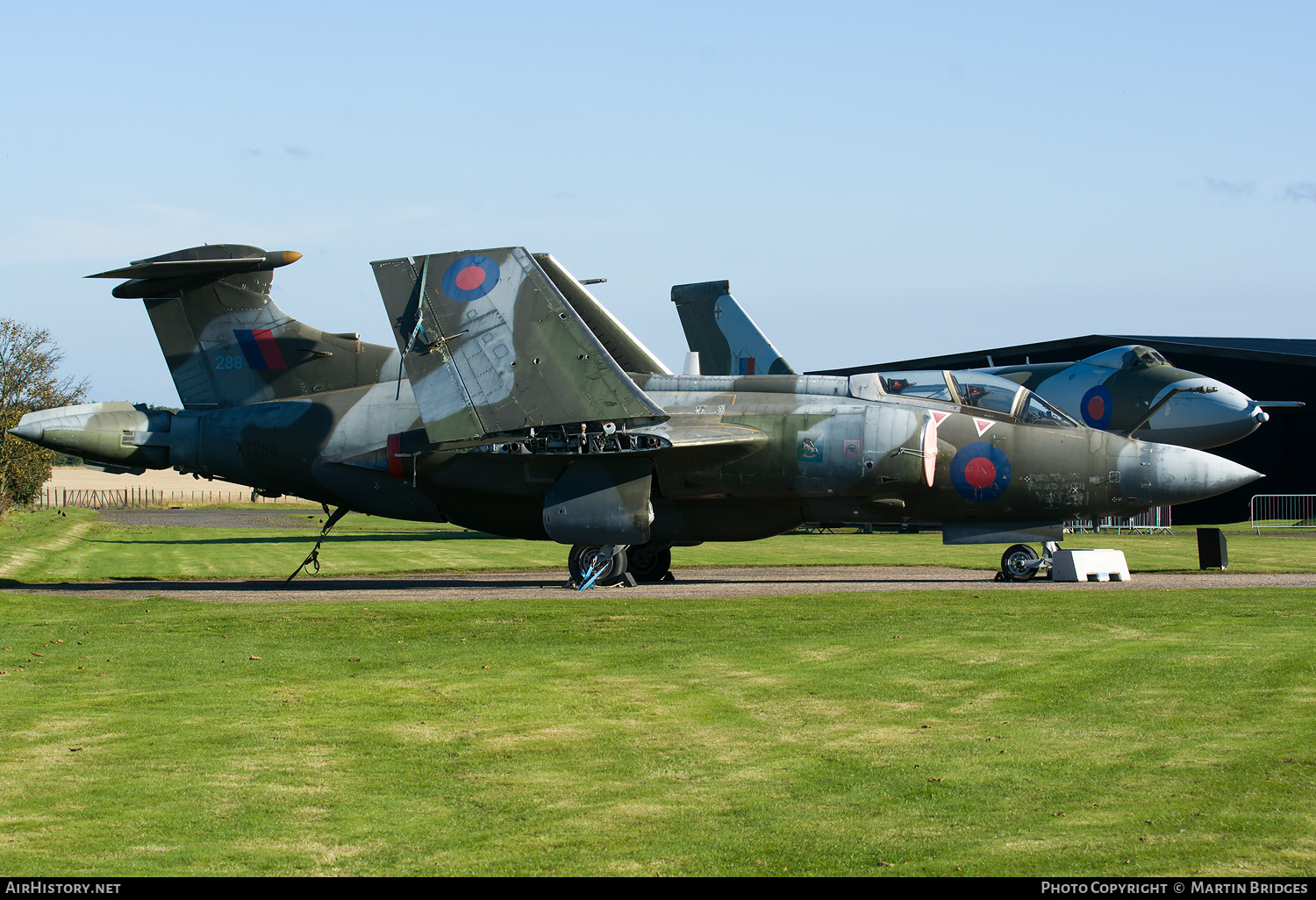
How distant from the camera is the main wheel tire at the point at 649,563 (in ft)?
82.2

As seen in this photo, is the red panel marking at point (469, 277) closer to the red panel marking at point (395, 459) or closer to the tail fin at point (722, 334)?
the red panel marking at point (395, 459)

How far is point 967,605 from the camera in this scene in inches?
687

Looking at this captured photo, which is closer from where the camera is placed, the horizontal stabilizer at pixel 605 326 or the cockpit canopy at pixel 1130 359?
the horizontal stabilizer at pixel 605 326

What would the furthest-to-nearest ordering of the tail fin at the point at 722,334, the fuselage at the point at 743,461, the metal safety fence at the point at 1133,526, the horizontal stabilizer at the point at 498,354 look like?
the metal safety fence at the point at 1133,526
the tail fin at the point at 722,334
the fuselage at the point at 743,461
the horizontal stabilizer at the point at 498,354

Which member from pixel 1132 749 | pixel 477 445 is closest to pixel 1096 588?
pixel 477 445

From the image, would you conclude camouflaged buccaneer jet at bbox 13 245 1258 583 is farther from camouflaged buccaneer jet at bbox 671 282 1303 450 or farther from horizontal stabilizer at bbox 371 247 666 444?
camouflaged buccaneer jet at bbox 671 282 1303 450

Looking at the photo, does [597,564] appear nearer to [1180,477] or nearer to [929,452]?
[929,452]

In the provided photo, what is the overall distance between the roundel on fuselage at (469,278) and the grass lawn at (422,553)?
9109 mm

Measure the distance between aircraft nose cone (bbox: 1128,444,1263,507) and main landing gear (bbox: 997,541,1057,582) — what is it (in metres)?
2.08

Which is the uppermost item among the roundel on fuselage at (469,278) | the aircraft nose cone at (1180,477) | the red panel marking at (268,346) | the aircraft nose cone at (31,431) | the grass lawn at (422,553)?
the roundel on fuselage at (469,278)

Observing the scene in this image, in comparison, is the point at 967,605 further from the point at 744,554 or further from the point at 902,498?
the point at 744,554

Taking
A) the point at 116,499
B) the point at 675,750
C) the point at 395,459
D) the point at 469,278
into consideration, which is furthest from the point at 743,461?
the point at 116,499

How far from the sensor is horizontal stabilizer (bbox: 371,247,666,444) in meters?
21.7

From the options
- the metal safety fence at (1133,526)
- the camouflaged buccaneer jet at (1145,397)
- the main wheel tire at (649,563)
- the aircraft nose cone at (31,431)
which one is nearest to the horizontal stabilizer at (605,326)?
the main wheel tire at (649,563)
